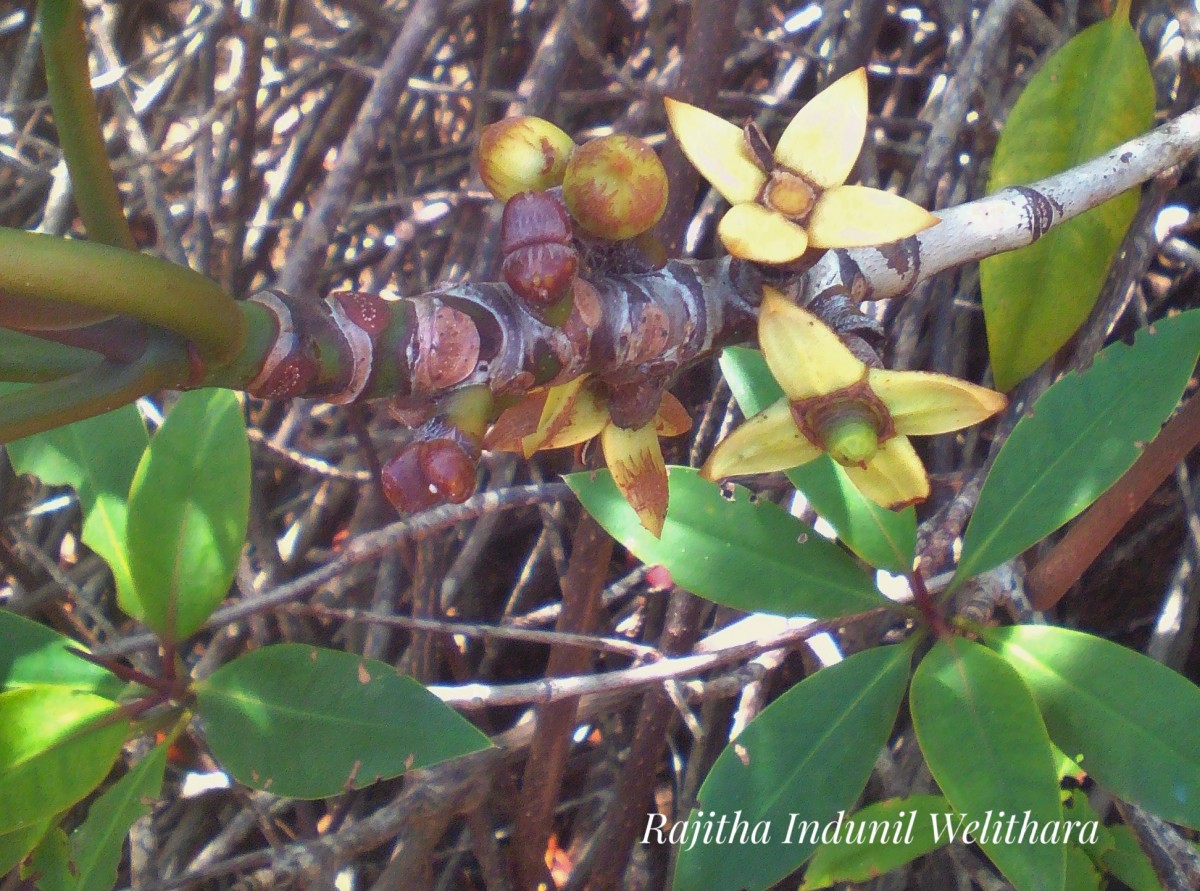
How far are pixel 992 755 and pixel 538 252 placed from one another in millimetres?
736

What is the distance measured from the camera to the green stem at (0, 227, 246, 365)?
13.1 inches

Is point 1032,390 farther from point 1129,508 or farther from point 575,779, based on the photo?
Answer: point 575,779

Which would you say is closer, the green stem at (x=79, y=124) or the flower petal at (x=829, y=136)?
the green stem at (x=79, y=124)

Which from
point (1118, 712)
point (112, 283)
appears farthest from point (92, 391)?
point (1118, 712)

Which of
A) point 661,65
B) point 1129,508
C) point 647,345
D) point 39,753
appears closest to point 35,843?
point 39,753

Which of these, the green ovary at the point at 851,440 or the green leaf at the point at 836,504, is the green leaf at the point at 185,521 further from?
the green ovary at the point at 851,440

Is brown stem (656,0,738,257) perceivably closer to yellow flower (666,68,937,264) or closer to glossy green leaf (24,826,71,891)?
yellow flower (666,68,937,264)

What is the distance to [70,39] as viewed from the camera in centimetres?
44

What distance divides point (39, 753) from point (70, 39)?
0.89 meters

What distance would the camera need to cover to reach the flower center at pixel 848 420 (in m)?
0.62

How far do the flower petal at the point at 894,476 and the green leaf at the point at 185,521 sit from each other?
80 cm

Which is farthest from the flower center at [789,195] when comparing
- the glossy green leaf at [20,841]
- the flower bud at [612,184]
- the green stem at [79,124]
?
the glossy green leaf at [20,841]

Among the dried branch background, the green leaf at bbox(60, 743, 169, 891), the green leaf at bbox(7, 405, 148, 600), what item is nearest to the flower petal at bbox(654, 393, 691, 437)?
the dried branch background

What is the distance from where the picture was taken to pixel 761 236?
602 mm
